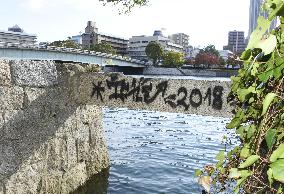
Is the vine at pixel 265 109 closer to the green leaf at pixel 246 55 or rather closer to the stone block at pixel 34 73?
the green leaf at pixel 246 55

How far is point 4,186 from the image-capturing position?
5809mm

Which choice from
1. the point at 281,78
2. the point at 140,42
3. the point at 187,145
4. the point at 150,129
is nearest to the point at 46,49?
the point at 150,129

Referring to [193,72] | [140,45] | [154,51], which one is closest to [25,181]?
[193,72]

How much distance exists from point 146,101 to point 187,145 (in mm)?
9250

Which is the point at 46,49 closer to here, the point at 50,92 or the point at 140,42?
the point at 50,92

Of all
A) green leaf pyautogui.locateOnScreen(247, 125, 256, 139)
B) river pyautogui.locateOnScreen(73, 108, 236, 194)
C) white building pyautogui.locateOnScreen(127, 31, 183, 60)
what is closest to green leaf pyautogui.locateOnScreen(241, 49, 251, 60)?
green leaf pyautogui.locateOnScreen(247, 125, 256, 139)

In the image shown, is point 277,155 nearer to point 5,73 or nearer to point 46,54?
point 5,73

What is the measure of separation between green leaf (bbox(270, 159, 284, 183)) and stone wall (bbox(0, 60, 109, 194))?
18.2 ft

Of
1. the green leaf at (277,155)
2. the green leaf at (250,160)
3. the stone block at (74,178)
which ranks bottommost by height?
the stone block at (74,178)

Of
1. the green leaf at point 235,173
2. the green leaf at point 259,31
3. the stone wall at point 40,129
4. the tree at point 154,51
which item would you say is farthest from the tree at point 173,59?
the green leaf at point 259,31

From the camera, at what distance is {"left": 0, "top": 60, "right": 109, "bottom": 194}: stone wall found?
594 centimetres

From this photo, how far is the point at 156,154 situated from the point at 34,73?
7.43 m

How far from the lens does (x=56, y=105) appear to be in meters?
6.76

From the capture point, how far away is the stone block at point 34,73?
603cm
